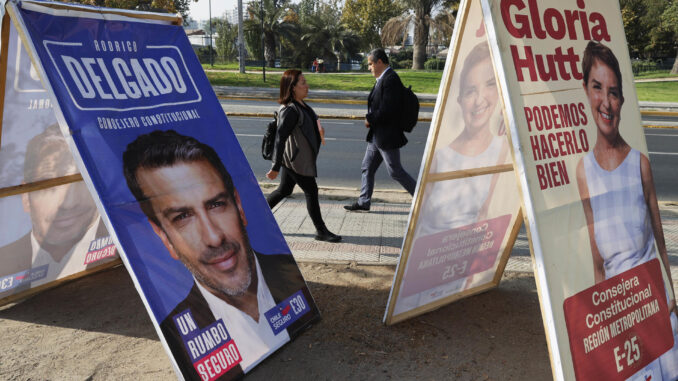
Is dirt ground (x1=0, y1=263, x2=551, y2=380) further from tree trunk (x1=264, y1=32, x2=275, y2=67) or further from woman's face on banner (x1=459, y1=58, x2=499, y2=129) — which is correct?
tree trunk (x1=264, y1=32, x2=275, y2=67)

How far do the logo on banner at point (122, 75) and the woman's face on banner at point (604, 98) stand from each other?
7.93 ft

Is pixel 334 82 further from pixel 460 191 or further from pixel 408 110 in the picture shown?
pixel 460 191

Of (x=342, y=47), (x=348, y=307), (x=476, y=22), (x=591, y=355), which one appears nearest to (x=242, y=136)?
(x=348, y=307)

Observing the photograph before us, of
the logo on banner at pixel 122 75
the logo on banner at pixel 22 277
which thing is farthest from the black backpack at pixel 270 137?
the logo on banner at pixel 22 277

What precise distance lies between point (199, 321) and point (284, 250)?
1020 millimetres

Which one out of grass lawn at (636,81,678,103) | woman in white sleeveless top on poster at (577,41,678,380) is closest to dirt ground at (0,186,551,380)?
woman in white sleeveless top on poster at (577,41,678,380)

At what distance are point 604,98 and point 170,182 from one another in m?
2.51

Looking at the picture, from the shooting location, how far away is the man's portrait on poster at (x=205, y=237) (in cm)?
317

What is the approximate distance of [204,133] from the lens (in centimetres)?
369

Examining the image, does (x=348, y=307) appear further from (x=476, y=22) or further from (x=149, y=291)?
(x=476, y=22)

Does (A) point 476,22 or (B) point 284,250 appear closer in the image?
(A) point 476,22

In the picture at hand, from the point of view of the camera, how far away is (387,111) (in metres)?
6.30

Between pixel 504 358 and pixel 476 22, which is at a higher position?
pixel 476 22

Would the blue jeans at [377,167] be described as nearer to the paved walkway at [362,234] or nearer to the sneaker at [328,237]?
the paved walkway at [362,234]
